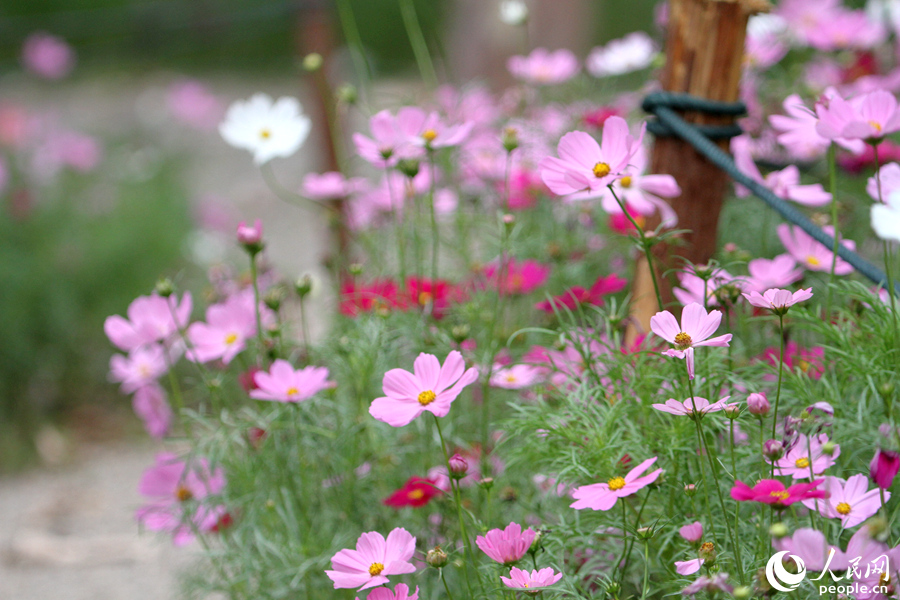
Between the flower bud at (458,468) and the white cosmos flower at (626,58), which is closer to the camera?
Answer: the flower bud at (458,468)

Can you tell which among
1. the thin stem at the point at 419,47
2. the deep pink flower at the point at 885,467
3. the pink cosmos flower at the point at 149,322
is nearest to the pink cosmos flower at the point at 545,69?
the thin stem at the point at 419,47

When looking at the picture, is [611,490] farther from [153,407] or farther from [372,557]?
[153,407]

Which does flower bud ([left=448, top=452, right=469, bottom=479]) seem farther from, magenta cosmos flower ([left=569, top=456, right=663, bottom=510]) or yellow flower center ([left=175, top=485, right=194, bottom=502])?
yellow flower center ([left=175, top=485, right=194, bottom=502])

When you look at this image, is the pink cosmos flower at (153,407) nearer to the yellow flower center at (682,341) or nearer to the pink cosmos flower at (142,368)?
the pink cosmos flower at (142,368)

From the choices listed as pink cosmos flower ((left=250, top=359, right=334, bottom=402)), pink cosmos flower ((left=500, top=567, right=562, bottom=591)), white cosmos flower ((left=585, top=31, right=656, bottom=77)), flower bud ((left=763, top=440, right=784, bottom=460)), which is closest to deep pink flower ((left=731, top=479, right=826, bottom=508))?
flower bud ((left=763, top=440, right=784, bottom=460))

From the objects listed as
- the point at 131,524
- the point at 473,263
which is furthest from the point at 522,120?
the point at 131,524

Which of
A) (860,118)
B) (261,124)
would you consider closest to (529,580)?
(860,118)
